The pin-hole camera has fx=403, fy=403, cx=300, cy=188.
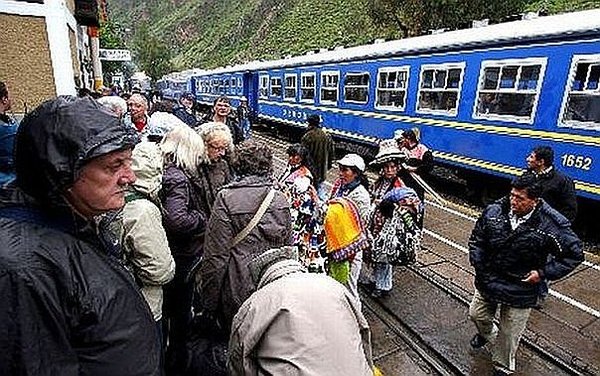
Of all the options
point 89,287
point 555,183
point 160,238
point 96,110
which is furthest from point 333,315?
point 555,183

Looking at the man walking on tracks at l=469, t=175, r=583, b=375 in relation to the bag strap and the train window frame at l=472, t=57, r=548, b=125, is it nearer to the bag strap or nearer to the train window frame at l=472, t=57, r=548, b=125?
the bag strap

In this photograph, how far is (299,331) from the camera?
1.20 m

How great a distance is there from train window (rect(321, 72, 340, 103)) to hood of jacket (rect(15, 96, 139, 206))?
12339mm

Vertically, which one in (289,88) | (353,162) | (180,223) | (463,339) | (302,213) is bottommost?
A: (463,339)

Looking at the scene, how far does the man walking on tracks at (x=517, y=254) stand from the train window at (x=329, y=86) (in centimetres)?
1047

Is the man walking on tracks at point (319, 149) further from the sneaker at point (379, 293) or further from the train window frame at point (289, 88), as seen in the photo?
the train window frame at point (289, 88)

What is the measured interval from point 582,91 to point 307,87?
9866 millimetres

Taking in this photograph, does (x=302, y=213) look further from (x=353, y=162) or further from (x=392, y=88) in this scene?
(x=392, y=88)

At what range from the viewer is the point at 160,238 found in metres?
2.45

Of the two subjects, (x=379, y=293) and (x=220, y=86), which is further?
(x=220, y=86)

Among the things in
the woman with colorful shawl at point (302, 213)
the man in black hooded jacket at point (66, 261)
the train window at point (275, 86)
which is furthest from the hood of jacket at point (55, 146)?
the train window at point (275, 86)

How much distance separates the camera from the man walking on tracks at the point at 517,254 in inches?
116

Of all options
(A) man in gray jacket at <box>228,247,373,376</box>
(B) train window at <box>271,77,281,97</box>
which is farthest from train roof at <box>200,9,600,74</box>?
(A) man in gray jacket at <box>228,247,373,376</box>

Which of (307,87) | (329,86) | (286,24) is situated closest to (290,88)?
(307,87)
